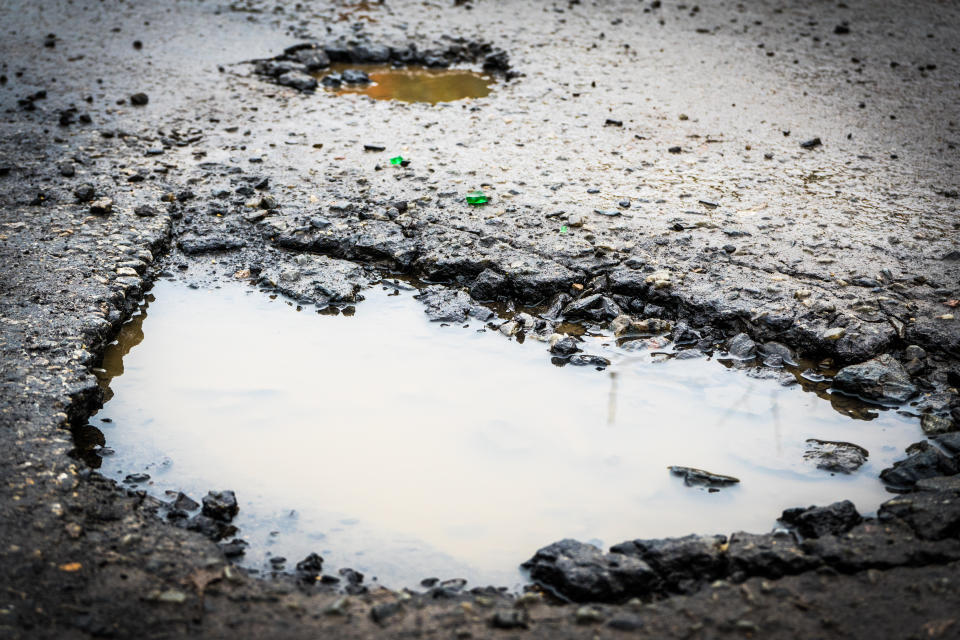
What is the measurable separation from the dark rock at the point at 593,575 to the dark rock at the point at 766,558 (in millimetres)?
228

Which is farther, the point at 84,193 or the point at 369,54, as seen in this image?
the point at 369,54

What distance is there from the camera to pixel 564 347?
2.93 metres

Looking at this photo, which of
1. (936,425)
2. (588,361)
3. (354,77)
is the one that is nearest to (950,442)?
(936,425)

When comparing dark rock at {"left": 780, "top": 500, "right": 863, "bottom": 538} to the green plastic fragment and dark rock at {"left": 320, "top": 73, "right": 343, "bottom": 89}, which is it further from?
dark rock at {"left": 320, "top": 73, "right": 343, "bottom": 89}

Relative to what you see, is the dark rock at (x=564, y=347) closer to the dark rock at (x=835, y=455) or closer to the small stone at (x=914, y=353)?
the dark rock at (x=835, y=455)

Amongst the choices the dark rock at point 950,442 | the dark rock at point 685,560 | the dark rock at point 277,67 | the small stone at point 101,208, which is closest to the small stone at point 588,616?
the dark rock at point 685,560

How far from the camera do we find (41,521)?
192 centimetres

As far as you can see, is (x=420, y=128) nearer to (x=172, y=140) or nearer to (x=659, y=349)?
(x=172, y=140)

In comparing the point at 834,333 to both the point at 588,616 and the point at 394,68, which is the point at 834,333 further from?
the point at 394,68

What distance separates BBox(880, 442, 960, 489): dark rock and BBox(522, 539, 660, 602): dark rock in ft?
3.11

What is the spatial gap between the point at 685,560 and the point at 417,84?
4.46 meters

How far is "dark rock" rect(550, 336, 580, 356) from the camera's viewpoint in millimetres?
2930

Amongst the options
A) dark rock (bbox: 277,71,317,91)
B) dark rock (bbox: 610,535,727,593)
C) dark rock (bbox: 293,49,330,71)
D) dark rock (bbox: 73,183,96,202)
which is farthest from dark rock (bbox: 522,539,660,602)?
dark rock (bbox: 293,49,330,71)

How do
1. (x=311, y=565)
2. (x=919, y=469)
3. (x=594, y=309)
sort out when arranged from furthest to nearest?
1. (x=594, y=309)
2. (x=919, y=469)
3. (x=311, y=565)
